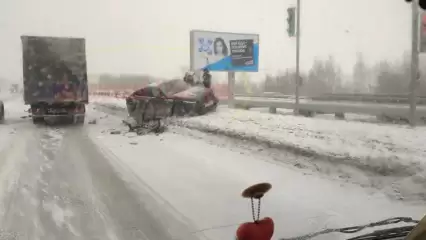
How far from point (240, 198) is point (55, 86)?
10.3m

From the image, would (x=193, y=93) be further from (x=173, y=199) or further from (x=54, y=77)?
(x=173, y=199)

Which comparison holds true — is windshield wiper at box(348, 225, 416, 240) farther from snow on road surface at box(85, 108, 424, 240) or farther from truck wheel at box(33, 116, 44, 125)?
truck wheel at box(33, 116, 44, 125)

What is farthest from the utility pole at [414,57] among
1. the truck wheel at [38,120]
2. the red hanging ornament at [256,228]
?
the truck wheel at [38,120]

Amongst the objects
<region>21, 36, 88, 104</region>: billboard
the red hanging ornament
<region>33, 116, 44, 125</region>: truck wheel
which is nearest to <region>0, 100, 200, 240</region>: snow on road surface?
the red hanging ornament

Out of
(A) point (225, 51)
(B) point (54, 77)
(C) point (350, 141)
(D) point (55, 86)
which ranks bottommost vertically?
(C) point (350, 141)

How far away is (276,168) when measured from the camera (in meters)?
3.45

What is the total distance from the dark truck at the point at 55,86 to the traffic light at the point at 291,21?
27.1 ft

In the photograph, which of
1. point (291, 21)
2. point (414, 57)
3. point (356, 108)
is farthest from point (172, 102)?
point (414, 57)

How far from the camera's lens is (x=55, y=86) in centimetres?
1165

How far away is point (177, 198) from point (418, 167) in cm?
188

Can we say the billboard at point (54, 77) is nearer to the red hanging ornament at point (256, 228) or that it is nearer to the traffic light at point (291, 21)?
the traffic light at point (291, 21)

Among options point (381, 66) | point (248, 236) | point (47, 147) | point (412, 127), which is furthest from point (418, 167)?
point (47, 147)

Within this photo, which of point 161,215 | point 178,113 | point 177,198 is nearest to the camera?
point 161,215

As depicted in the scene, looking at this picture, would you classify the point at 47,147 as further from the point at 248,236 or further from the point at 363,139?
the point at 248,236
